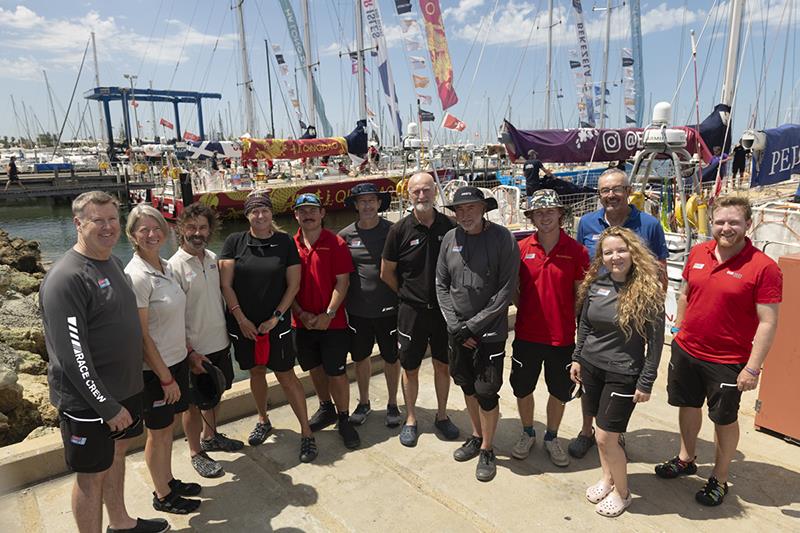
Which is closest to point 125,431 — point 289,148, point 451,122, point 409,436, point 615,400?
point 409,436

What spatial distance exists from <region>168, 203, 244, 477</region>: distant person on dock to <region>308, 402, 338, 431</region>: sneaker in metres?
0.78

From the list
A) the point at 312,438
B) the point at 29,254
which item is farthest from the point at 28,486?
the point at 29,254

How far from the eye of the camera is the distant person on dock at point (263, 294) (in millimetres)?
3385

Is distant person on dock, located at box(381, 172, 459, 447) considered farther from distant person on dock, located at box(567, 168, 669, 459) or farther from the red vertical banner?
the red vertical banner

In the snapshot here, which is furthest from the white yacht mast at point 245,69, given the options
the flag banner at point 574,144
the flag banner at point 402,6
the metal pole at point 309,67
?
the flag banner at point 574,144

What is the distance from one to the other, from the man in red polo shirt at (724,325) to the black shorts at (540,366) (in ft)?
2.04

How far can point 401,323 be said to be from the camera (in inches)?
145

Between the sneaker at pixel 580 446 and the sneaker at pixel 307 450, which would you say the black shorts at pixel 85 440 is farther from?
the sneaker at pixel 580 446

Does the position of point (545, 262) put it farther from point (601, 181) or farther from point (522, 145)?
point (522, 145)

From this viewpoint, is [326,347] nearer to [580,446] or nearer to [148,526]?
[148,526]

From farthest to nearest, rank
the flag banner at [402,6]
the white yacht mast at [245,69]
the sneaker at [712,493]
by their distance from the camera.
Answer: the white yacht mast at [245,69], the flag banner at [402,6], the sneaker at [712,493]

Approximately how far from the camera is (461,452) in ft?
11.3

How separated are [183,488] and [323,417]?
117 cm

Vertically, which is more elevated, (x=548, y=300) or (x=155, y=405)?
(x=548, y=300)
